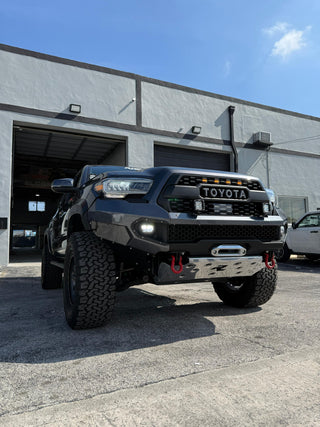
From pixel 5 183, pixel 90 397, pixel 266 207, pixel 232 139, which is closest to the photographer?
pixel 90 397

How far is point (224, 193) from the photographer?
2.98m

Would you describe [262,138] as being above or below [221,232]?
above

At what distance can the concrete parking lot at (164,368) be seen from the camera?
1.52 meters

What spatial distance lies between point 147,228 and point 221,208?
2.34ft

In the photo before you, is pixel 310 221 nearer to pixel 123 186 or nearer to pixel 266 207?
pixel 266 207

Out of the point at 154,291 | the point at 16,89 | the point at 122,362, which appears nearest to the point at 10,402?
the point at 122,362

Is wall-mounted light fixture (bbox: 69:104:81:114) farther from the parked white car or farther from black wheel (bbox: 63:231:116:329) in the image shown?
black wheel (bbox: 63:231:116:329)

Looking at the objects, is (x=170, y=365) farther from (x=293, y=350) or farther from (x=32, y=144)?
(x=32, y=144)

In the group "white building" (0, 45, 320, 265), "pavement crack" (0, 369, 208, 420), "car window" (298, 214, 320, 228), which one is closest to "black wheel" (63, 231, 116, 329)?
"pavement crack" (0, 369, 208, 420)

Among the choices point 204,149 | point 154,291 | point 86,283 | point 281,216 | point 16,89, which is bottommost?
point 154,291

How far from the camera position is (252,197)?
3107mm

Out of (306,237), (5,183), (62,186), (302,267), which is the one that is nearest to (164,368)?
(62,186)

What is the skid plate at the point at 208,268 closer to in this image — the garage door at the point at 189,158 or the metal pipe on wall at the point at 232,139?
the garage door at the point at 189,158

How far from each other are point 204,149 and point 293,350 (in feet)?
38.8
